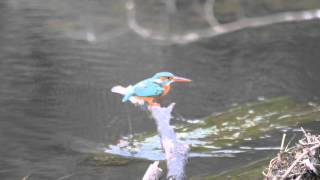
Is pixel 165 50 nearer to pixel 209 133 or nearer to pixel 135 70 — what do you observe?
pixel 135 70

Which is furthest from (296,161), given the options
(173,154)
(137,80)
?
(137,80)

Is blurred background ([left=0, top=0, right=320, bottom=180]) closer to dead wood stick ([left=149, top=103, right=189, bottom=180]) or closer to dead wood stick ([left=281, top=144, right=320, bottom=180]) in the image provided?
dead wood stick ([left=149, top=103, right=189, bottom=180])

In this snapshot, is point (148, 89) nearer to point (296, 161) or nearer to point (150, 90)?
point (150, 90)

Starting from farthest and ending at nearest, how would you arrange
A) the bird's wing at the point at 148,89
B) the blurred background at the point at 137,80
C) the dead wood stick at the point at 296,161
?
the blurred background at the point at 137,80 < the bird's wing at the point at 148,89 < the dead wood stick at the point at 296,161

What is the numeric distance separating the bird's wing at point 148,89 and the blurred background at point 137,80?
1.36 m

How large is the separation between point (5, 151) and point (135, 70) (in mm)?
5005

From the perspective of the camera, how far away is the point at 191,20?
2006 centimetres

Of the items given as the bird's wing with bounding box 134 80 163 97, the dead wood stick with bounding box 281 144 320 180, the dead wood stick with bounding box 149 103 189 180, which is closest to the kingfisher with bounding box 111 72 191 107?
the bird's wing with bounding box 134 80 163 97

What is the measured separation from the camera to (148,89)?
22.1ft

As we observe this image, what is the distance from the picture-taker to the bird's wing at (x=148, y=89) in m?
6.71

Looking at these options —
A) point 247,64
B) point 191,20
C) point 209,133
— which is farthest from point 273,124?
point 191,20

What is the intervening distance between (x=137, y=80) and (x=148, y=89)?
5807 mm

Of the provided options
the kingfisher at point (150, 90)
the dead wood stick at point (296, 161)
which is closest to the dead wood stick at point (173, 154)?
the kingfisher at point (150, 90)

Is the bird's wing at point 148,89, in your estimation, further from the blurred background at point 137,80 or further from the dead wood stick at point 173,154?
the blurred background at point 137,80
